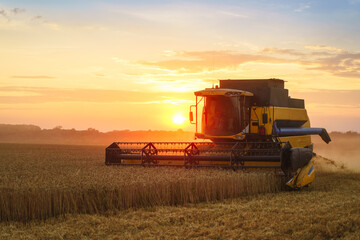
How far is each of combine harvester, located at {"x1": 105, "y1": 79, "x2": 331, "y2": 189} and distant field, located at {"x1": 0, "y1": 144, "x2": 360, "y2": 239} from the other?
5.39ft

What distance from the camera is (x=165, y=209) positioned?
795 cm

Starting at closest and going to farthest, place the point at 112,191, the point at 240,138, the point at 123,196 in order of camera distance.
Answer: the point at 112,191, the point at 123,196, the point at 240,138

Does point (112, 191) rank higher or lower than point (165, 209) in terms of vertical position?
higher

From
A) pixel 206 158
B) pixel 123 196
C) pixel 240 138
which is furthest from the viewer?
pixel 240 138

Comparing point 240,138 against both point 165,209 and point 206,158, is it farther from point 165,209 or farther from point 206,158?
point 165,209

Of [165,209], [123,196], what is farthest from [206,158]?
[123,196]

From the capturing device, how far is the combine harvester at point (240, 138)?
11336mm

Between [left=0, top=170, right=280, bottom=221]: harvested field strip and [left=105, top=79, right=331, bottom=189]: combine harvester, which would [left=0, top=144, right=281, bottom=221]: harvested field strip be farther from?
[left=105, top=79, right=331, bottom=189]: combine harvester

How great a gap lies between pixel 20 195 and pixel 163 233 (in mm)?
2310

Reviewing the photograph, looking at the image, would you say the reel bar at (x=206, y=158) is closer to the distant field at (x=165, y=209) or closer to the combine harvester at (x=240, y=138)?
the combine harvester at (x=240, y=138)

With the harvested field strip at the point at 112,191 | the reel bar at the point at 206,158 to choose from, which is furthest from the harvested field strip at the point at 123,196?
the reel bar at the point at 206,158

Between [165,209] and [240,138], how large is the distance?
5308mm

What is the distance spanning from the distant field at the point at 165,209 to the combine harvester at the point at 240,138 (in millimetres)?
1642

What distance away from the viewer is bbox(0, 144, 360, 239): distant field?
21.7 ft
